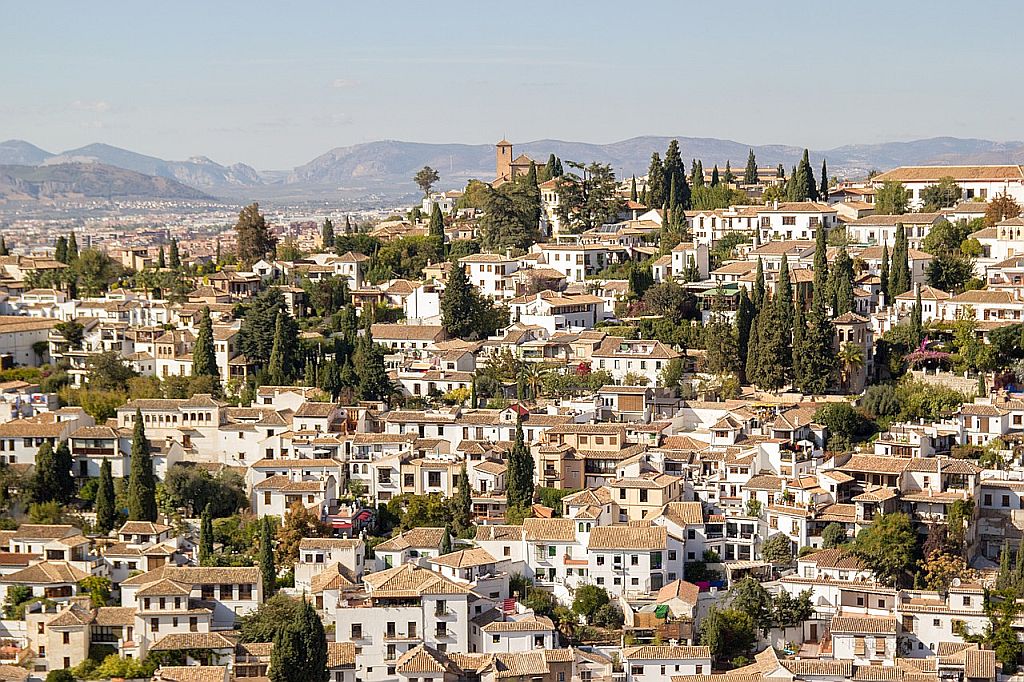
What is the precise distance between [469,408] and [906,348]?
8.46m

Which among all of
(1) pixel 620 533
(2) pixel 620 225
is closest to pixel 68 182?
(2) pixel 620 225

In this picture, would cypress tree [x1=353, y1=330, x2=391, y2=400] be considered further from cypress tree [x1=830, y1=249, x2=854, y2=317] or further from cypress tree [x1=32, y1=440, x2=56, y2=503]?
cypress tree [x1=830, y1=249, x2=854, y2=317]

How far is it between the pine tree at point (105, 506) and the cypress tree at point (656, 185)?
1906cm

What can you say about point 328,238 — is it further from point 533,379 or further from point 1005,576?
point 1005,576

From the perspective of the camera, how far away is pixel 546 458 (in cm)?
2747

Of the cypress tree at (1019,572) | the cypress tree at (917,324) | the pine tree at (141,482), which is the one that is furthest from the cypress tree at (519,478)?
the cypress tree at (917,324)

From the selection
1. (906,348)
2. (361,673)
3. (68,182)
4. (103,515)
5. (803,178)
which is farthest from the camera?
(68,182)

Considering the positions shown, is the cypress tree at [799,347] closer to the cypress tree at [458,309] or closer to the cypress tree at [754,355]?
the cypress tree at [754,355]

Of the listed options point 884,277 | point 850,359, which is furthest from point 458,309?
point 884,277

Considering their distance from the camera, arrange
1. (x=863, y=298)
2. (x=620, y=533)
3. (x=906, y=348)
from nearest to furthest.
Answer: (x=620, y=533) → (x=906, y=348) → (x=863, y=298)

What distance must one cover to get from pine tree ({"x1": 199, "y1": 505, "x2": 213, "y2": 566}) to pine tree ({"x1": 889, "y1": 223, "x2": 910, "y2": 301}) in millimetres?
15077

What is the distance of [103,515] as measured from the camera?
27031mm

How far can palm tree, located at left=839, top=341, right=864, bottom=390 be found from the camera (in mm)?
30109

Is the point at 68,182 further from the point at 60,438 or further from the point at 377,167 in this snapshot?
the point at 60,438
